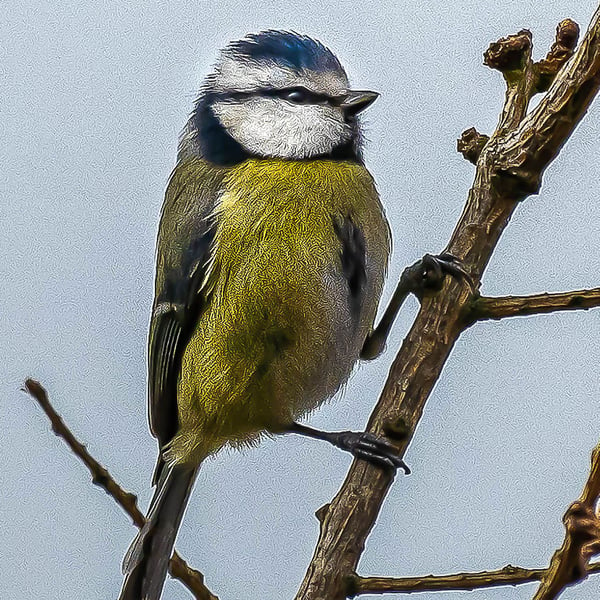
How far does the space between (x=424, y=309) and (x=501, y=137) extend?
0.29m

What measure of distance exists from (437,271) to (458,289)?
0.06 m

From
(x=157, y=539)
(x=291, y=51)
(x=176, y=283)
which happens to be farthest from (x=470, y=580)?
(x=291, y=51)

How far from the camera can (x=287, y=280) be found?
1.82 m

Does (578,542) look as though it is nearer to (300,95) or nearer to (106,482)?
(106,482)

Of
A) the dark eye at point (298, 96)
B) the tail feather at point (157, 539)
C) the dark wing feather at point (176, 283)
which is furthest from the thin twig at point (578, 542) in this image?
the dark eye at point (298, 96)

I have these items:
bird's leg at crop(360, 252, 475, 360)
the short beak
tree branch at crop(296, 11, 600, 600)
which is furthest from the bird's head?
tree branch at crop(296, 11, 600, 600)

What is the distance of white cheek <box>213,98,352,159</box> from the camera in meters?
1.95

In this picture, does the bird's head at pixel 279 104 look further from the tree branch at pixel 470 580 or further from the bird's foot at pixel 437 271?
the tree branch at pixel 470 580

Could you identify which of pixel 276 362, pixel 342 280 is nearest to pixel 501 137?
pixel 342 280

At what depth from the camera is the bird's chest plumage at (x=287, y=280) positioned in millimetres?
1830

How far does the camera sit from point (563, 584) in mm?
826

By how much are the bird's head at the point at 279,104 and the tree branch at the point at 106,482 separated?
724 mm

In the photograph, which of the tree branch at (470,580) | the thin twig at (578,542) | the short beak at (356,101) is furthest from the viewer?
the short beak at (356,101)

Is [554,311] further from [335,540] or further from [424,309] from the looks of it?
[335,540]
